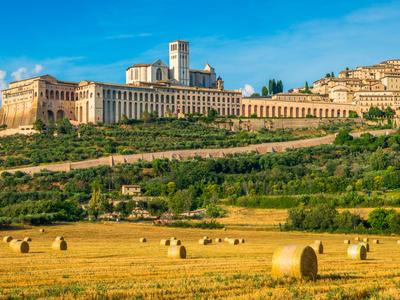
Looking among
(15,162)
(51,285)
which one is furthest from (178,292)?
(15,162)

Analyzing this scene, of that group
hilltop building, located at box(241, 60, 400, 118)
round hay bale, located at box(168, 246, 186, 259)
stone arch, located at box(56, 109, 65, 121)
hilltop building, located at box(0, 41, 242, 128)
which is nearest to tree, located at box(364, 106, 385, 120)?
hilltop building, located at box(241, 60, 400, 118)

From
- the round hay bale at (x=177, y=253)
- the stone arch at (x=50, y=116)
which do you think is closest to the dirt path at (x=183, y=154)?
the stone arch at (x=50, y=116)

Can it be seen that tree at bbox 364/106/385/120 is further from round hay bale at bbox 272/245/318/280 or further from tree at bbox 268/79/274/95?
round hay bale at bbox 272/245/318/280

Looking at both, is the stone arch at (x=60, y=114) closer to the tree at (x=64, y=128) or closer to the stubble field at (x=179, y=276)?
the tree at (x=64, y=128)

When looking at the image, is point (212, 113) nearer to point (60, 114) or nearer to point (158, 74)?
point (158, 74)

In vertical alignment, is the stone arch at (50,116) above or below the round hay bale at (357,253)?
above

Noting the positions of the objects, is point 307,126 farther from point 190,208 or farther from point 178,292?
point 178,292

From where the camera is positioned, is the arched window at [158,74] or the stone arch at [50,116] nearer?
the stone arch at [50,116]
